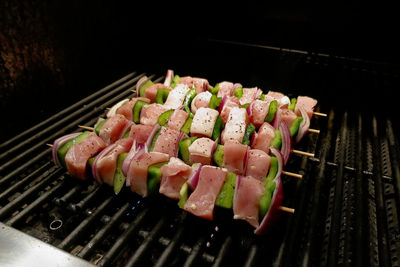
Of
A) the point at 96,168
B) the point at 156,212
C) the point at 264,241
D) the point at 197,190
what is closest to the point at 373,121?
the point at 264,241

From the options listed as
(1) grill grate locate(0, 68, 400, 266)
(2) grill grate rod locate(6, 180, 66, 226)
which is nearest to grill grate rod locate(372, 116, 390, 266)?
(1) grill grate locate(0, 68, 400, 266)

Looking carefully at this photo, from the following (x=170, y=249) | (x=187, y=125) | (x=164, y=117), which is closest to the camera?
(x=170, y=249)

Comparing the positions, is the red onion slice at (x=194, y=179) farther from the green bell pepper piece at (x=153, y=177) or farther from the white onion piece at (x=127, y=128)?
the white onion piece at (x=127, y=128)

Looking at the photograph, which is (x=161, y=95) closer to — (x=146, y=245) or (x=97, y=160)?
(x=97, y=160)

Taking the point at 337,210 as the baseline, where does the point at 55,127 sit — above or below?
above

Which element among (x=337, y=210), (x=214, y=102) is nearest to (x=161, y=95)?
(x=214, y=102)

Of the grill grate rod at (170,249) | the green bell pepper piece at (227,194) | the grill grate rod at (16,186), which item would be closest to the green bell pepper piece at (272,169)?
the green bell pepper piece at (227,194)
